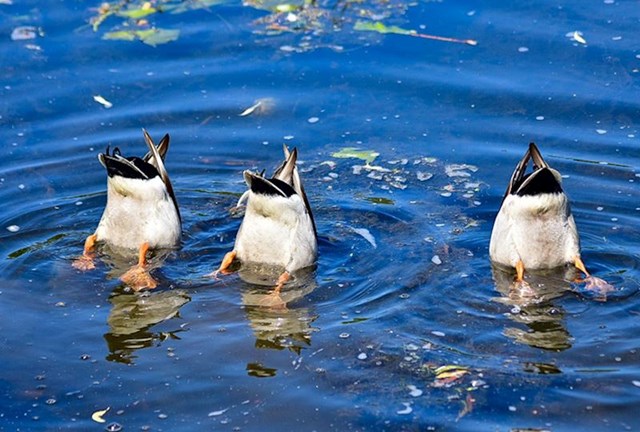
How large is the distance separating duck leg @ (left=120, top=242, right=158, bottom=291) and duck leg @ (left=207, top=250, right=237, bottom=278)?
43 centimetres

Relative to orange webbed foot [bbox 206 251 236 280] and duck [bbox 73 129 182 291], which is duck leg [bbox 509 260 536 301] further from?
duck [bbox 73 129 182 291]

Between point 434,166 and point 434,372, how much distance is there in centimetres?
319

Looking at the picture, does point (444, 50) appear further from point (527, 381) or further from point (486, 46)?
point (527, 381)

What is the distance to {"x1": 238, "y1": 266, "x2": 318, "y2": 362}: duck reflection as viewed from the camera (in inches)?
281

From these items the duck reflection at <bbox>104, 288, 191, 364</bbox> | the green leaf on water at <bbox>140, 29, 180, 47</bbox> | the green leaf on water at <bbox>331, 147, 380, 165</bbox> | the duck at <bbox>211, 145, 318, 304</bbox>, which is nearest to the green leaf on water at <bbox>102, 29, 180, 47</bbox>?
the green leaf on water at <bbox>140, 29, 180, 47</bbox>

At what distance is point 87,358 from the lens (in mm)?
6965

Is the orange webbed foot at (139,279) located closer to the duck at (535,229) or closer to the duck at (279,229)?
the duck at (279,229)

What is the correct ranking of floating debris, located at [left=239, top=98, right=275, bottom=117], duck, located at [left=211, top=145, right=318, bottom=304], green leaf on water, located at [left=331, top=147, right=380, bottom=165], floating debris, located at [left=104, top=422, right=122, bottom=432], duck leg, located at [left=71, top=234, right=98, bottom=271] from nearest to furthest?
Result: floating debris, located at [left=104, top=422, right=122, bottom=432] → duck, located at [left=211, top=145, right=318, bottom=304] → duck leg, located at [left=71, top=234, right=98, bottom=271] → green leaf on water, located at [left=331, top=147, right=380, bottom=165] → floating debris, located at [left=239, top=98, right=275, bottom=117]

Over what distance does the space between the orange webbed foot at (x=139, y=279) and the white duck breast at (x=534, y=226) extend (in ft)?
7.90

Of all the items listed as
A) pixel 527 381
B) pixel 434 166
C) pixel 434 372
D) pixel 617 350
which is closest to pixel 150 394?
pixel 434 372

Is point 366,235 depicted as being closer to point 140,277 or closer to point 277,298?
point 277,298

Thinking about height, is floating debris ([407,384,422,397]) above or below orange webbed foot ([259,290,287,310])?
below

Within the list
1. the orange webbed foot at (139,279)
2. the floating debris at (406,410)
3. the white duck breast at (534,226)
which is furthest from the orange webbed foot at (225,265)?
the floating debris at (406,410)

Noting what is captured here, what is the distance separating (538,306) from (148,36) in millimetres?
5886
